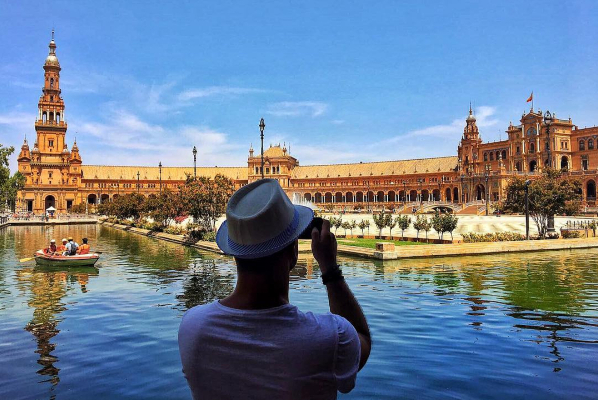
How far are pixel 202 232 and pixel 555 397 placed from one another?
1229 inches

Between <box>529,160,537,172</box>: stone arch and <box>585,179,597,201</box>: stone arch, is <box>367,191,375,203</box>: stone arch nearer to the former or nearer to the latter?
<box>529,160,537,172</box>: stone arch

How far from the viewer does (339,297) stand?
2.69 meters

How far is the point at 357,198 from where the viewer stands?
121 meters

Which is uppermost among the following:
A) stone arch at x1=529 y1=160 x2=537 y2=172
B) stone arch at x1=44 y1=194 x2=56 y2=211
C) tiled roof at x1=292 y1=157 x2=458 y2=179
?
tiled roof at x1=292 y1=157 x2=458 y2=179

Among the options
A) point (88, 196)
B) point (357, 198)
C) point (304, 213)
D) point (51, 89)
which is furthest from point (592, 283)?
point (88, 196)

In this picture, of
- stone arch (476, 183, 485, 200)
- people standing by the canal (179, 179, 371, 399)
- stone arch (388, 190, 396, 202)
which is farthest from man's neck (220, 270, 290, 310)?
stone arch (388, 190, 396, 202)

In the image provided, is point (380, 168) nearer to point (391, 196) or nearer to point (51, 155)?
point (391, 196)

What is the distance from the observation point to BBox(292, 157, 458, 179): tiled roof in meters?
112

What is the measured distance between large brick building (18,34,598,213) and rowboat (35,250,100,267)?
70217mm

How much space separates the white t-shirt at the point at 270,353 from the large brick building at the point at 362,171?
83291 mm

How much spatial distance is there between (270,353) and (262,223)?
615 mm

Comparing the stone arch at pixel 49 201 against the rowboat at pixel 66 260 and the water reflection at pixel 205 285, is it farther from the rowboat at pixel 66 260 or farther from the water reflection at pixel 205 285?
the water reflection at pixel 205 285

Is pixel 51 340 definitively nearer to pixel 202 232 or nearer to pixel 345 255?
pixel 345 255

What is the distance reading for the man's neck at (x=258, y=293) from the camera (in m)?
2.50
